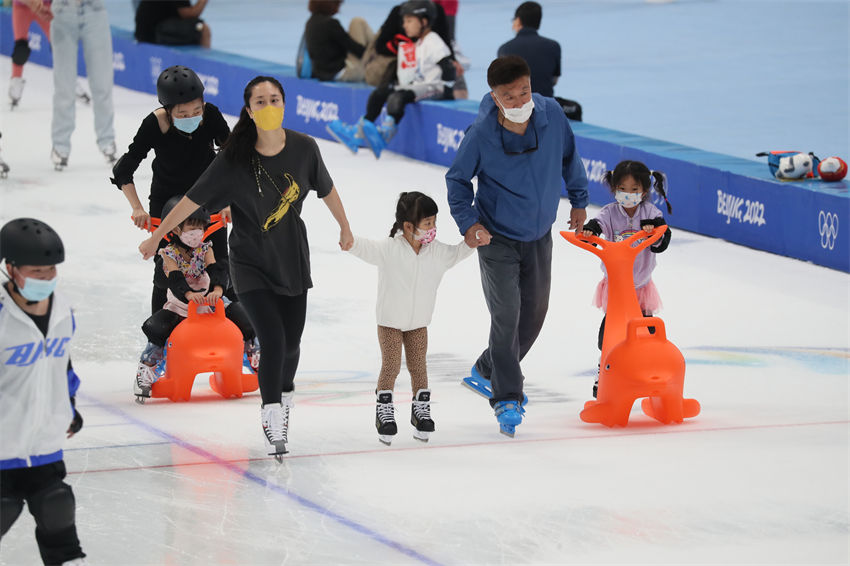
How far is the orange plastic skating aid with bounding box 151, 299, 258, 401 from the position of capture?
654 centimetres

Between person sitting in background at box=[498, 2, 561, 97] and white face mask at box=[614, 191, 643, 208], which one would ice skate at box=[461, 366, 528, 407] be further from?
person sitting in background at box=[498, 2, 561, 97]

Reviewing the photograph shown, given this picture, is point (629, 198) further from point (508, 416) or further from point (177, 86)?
point (177, 86)

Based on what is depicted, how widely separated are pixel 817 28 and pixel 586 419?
18036mm

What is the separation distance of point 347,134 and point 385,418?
8436mm

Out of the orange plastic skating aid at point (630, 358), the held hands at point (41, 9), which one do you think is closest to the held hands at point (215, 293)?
the orange plastic skating aid at point (630, 358)

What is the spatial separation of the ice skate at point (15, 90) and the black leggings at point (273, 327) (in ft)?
36.4

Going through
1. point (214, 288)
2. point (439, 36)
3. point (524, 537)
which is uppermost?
point (439, 36)

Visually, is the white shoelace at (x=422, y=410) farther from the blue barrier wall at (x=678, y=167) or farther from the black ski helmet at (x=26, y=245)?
the blue barrier wall at (x=678, y=167)

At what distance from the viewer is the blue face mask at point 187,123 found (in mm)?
6355

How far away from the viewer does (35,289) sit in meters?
4.03

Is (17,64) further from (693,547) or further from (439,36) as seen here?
(693,547)

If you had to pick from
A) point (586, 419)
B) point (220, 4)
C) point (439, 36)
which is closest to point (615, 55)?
point (439, 36)

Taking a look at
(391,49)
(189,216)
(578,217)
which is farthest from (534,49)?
(189,216)

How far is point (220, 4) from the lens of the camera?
91.7 feet
